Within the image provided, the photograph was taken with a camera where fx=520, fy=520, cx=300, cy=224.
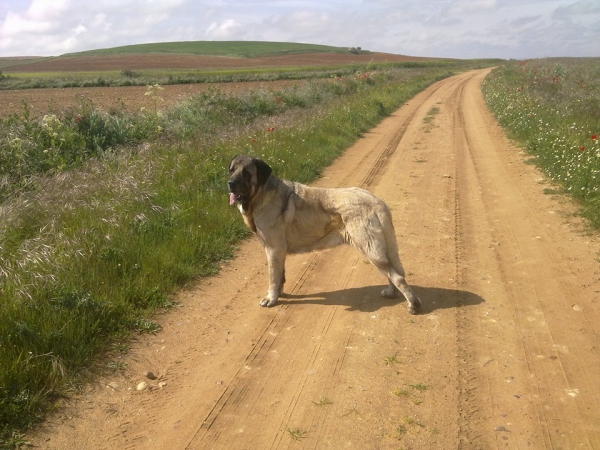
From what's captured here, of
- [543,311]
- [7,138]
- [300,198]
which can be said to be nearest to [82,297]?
[300,198]

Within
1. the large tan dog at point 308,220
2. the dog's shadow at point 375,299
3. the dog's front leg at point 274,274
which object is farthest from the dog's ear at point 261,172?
the dog's shadow at point 375,299

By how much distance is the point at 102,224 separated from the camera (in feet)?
24.6

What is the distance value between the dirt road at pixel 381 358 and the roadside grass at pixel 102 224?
1.22ft

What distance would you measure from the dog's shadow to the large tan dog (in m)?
0.15

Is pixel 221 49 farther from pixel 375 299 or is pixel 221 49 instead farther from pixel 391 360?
pixel 391 360

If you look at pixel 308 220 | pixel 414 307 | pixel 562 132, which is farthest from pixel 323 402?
pixel 562 132

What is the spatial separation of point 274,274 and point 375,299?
1256mm

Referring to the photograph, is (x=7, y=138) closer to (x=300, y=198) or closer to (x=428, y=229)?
(x=300, y=198)

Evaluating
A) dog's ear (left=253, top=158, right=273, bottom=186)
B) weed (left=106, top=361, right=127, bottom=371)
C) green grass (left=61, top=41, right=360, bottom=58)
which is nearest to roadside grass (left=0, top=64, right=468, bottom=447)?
weed (left=106, top=361, right=127, bottom=371)

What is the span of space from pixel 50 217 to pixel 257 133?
25.5 feet

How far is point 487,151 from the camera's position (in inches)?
598

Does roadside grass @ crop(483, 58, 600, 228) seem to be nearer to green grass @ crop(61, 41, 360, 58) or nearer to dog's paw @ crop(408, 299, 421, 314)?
dog's paw @ crop(408, 299, 421, 314)

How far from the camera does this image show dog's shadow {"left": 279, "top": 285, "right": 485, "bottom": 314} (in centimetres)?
604

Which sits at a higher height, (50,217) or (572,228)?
(50,217)
